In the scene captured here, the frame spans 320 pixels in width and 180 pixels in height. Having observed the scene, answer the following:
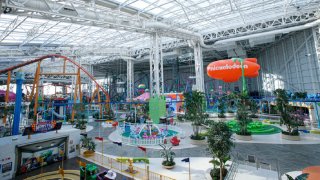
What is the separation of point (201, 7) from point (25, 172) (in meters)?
21.0

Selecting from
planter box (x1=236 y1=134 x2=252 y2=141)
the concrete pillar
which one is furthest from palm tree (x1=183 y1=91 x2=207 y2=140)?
the concrete pillar

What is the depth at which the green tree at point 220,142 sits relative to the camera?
26.5 ft

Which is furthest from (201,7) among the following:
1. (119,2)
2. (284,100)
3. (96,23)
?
(284,100)

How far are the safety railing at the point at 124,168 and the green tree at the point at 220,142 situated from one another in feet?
8.75

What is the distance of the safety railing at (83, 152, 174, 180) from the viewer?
9.16m

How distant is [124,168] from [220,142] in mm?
6097

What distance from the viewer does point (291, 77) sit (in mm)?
30047

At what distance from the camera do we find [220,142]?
317 inches

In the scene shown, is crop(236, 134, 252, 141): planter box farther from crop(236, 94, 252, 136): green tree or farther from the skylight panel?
the skylight panel

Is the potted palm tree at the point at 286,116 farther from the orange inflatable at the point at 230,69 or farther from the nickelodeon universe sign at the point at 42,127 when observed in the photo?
the nickelodeon universe sign at the point at 42,127

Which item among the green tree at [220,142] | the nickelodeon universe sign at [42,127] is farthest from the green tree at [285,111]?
the nickelodeon universe sign at [42,127]

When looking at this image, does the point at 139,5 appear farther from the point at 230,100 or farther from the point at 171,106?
the point at 171,106

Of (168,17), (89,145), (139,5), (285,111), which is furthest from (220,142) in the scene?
(168,17)

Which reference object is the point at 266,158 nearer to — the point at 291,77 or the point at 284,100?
the point at 284,100
